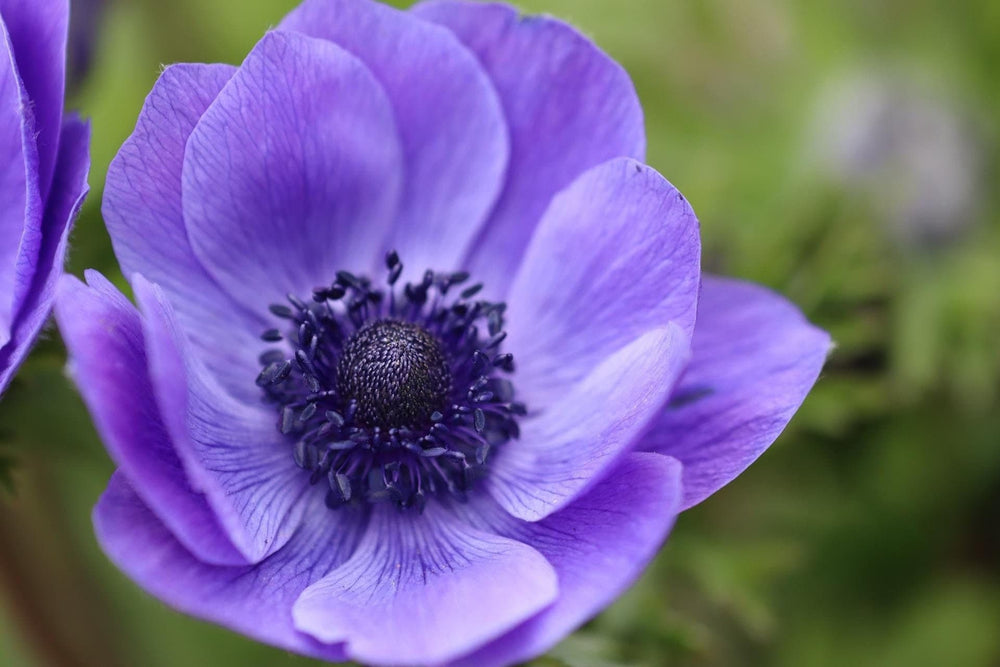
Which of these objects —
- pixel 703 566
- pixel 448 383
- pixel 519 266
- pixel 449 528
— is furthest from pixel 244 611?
pixel 703 566

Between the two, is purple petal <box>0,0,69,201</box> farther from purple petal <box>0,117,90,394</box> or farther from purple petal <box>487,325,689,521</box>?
purple petal <box>487,325,689,521</box>

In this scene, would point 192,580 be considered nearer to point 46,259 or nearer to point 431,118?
point 46,259

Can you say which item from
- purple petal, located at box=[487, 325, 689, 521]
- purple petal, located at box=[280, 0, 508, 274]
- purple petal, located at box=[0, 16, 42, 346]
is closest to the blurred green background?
purple petal, located at box=[0, 16, 42, 346]

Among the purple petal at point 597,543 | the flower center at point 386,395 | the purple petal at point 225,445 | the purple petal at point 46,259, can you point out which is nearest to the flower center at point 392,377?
the flower center at point 386,395

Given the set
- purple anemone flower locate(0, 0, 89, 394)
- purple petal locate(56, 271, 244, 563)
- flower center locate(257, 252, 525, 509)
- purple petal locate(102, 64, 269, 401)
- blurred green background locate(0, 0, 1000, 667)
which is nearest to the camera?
purple petal locate(56, 271, 244, 563)

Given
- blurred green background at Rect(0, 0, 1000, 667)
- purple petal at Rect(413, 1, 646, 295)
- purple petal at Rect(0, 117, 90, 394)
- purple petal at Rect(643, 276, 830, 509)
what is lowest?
blurred green background at Rect(0, 0, 1000, 667)

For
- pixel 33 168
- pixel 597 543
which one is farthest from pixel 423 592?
pixel 33 168

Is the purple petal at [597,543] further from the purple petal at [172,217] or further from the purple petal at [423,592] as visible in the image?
the purple petal at [172,217]
